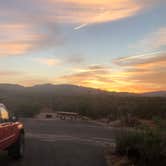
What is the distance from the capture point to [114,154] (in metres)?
19.2

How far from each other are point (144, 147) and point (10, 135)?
14.2 feet

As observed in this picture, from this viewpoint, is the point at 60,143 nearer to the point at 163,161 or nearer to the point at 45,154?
the point at 45,154

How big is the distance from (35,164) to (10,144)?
1266 mm

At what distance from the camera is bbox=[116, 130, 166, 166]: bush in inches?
588

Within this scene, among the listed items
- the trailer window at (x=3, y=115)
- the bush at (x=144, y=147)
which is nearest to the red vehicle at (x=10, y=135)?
the trailer window at (x=3, y=115)

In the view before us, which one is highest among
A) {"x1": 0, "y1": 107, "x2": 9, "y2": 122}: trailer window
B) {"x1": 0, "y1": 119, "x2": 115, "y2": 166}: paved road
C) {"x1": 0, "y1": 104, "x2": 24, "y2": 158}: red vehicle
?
{"x1": 0, "y1": 107, "x2": 9, "y2": 122}: trailer window

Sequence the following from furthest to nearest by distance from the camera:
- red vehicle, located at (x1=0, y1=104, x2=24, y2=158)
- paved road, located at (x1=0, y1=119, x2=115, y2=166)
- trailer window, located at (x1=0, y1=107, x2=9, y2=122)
→ paved road, located at (x1=0, y1=119, x2=115, y2=166) < trailer window, located at (x1=0, y1=107, x2=9, y2=122) < red vehicle, located at (x1=0, y1=104, x2=24, y2=158)

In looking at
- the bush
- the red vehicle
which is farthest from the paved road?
the bush

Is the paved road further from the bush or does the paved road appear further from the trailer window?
the trailer window

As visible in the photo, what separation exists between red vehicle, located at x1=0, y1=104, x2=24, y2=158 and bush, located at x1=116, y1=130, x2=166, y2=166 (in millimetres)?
3888

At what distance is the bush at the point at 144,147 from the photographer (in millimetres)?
14930

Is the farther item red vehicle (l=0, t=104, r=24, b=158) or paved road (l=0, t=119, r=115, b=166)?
paved road (l=0, t=119, r=115, b=166)

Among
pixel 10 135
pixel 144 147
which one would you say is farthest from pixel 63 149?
pixel 144 147

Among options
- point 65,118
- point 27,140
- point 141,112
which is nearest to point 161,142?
point 27,140
